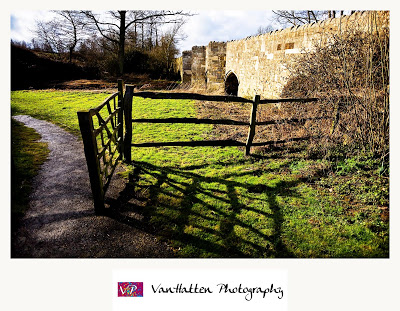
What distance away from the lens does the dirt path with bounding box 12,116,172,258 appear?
2701 mm

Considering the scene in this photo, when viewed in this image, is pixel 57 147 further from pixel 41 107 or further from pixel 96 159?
pixel 41 107

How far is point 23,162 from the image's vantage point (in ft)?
15.7

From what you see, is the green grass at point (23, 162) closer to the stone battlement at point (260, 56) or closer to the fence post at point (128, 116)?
the fence post at point (128, 116)

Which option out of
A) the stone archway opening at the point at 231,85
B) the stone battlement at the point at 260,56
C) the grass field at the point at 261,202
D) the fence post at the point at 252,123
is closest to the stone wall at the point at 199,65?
the stone battlement at the point at 260,56

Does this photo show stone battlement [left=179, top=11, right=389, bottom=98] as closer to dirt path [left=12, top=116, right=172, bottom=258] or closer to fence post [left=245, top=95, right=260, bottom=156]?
fence post [left=245, top=95, right=260, bottom=156]

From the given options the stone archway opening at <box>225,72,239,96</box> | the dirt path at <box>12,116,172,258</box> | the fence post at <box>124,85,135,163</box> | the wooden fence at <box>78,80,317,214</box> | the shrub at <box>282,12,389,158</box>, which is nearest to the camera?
the dirt path at <box>12,116,172,258</box>

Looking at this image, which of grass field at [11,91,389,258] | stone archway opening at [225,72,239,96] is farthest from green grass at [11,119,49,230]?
stone archway opening at [225,72,239,96]

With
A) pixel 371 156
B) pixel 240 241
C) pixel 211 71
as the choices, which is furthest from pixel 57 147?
pixel 211 71

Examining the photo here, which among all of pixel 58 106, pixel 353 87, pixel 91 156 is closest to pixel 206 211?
pixel 91 156

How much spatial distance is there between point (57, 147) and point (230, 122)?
407 centimetres
